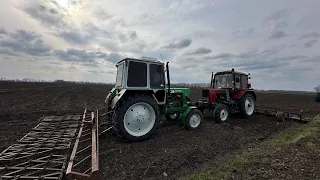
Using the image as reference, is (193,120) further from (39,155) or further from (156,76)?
(39,155)

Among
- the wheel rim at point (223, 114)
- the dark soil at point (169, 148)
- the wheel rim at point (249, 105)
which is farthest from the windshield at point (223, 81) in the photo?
the dark soil at point (169, 148)

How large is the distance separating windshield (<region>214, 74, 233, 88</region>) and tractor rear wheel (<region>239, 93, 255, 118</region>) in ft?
3.16

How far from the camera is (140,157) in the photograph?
5062 millimetres

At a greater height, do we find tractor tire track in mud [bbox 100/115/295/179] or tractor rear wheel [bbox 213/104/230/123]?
tractor rear wheel [bbox 213/104/230/123]

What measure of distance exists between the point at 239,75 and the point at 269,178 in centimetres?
752

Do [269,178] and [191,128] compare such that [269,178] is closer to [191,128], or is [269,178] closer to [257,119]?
[191,128]

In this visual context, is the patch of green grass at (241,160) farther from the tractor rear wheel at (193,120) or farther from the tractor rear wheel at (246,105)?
the tractor rear wheel at (246,105)

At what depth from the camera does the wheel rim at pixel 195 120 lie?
770 cm

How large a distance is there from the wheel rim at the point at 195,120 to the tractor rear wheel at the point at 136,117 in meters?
1.80

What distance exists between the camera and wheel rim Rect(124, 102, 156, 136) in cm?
617

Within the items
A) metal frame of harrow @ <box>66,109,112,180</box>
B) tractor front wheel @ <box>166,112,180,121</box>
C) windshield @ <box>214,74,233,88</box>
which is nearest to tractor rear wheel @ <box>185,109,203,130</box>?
tractor front wheel @ <box>166,112,180,121</box>

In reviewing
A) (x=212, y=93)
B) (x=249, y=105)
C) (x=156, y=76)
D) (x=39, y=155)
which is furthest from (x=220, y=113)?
(x=39, y=155)

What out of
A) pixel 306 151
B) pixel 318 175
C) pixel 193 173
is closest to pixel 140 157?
pixel 193 173

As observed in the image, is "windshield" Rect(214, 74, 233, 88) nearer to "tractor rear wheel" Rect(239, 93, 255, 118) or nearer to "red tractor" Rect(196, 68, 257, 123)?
"red tractor" Rect(196, 68, 257, 123)
